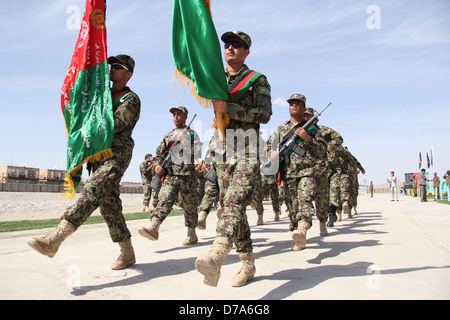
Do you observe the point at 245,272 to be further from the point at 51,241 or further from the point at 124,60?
the point at 124,60

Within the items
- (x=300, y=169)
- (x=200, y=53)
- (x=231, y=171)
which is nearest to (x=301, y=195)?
(x=300, y=169)

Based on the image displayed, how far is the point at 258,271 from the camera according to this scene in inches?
140

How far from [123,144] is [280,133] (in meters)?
2.67

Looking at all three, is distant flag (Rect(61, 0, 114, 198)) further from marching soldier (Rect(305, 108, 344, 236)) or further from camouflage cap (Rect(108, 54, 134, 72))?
marching soldier (Rect(305, 108, 344, 236))

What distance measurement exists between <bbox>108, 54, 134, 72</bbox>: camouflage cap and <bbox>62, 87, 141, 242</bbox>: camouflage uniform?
279 millimetres

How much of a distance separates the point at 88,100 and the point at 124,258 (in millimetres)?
1787

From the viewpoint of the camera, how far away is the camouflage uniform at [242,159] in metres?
2.92

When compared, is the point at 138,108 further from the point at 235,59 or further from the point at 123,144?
the point at 235,59

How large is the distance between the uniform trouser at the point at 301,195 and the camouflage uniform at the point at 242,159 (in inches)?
67.8

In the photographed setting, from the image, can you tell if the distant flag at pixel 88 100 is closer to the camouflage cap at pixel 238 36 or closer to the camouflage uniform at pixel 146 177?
the camouflage cap at pixel 238 36

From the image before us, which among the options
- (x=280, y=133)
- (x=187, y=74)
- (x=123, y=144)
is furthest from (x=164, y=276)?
(x=280, y=133)

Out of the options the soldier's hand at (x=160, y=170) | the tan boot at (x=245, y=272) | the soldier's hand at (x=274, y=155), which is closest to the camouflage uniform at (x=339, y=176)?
the soldier's hand at (x=274, y=155)
